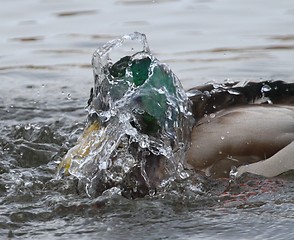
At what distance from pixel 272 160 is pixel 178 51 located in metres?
3.50

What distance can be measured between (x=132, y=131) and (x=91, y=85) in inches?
104

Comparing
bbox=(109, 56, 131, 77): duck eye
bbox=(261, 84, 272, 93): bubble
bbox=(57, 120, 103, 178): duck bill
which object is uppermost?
bbox=(109, 56, 131, 77): duck eye

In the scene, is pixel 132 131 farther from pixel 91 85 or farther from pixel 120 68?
pixel 91 85

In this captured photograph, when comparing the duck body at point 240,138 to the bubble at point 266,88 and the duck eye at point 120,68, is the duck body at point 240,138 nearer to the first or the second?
the bubble at point 266,88

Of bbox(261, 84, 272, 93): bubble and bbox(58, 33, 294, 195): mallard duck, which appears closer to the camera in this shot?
bbox(58, 33, 294, 195): mallard duck

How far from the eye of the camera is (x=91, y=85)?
283 inches

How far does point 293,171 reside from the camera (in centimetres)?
467

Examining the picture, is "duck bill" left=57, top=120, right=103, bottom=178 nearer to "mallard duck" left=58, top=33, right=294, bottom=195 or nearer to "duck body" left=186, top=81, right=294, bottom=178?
"mallard duck" left=58, top=33, right=294, bottom=195

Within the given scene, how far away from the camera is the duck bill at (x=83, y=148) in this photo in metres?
4.59

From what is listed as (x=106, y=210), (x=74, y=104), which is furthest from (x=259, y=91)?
(x=74, y=104)

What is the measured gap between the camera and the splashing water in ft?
14.9

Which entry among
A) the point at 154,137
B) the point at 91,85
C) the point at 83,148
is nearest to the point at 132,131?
the point at 154,137

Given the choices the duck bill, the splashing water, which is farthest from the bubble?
the duck bill

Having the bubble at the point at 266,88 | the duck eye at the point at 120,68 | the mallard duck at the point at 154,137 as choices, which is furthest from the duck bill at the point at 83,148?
the bubble at the point at 266,88
